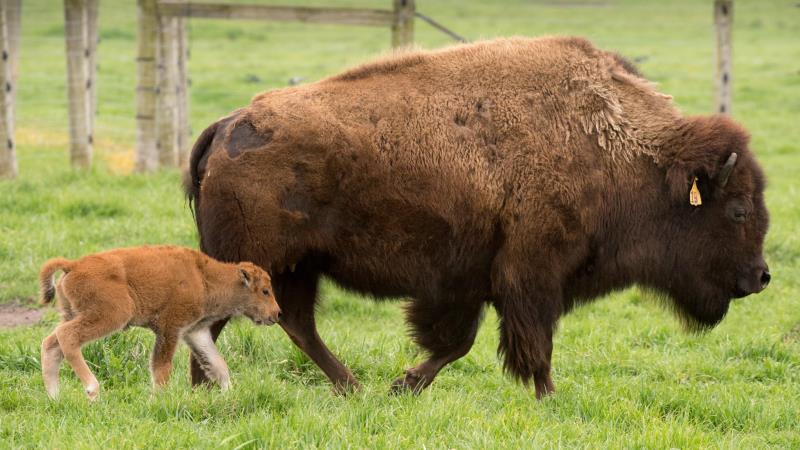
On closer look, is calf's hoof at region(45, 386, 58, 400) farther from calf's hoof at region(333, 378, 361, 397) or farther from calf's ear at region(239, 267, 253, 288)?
calf's hoof at region(333, 378, 361, 397)

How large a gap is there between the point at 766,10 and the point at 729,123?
3424 centimetres

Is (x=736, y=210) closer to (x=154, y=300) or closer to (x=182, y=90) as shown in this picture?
(x=154, y=300)

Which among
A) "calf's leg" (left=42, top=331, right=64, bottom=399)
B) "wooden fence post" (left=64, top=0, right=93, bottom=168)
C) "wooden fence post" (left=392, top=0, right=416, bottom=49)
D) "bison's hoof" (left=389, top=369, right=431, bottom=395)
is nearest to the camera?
"calf's leg" (left=42, top=331, right=64, bottom=399)

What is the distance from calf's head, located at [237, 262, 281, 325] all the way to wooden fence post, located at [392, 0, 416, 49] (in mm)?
6066

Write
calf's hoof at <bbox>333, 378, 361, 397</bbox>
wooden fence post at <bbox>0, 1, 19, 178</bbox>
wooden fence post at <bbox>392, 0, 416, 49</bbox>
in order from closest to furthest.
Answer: calf's hoof at <bbox>333, 378, 361, 397</bbox> < wooden fence post at <bbox>392, 0, 416, 49</bbox> < wooden fence post at <bbox>0, 1, 19, 178</bbox>

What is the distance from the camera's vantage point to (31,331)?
7.08 m

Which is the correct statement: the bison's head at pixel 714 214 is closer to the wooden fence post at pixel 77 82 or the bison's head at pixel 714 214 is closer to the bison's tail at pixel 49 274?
the bison's tail at pixel 49 274

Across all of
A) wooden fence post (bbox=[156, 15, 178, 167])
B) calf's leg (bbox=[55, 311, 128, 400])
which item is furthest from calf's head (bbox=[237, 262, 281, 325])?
wooden fence post (bbox=[156, 15, 178, 167])

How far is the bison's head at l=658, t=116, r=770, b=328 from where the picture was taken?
6195mm

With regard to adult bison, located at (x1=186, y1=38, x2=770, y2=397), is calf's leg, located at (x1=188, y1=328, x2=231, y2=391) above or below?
below

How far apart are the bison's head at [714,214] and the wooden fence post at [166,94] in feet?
26.4

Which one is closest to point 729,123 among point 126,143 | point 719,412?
point 719,412

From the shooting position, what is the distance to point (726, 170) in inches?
242

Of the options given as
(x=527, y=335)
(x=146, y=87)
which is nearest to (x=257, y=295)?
(x=527, y=335)
